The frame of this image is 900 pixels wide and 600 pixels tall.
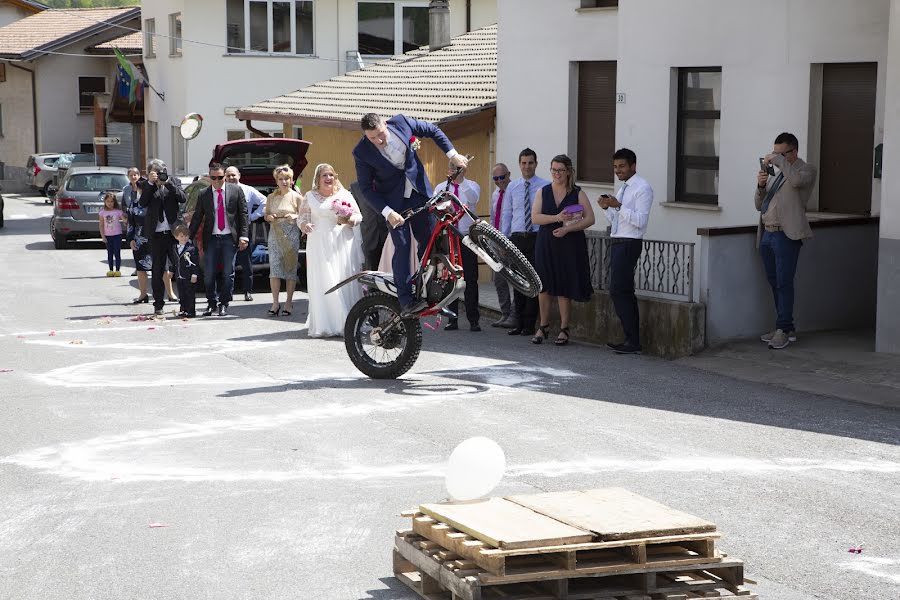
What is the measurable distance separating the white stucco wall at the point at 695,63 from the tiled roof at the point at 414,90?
1.63 meters

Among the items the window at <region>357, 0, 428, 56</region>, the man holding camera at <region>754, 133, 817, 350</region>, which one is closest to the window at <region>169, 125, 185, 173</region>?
the window at <region>357, 0, 428, 56</region>

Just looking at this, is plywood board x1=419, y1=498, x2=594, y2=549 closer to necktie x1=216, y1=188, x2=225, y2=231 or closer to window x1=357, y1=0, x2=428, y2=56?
necktie x1=216, y1=188, x2=225, y2=231

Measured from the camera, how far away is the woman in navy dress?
545 inches

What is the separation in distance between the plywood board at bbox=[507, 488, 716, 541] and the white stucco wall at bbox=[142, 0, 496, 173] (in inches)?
1310

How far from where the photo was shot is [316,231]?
14.7 meters

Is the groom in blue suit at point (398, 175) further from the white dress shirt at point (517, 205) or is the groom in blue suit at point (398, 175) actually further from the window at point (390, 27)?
the window at point (390, 27)

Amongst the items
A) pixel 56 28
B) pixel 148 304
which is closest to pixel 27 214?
pixel 56 28

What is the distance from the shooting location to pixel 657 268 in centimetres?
1405

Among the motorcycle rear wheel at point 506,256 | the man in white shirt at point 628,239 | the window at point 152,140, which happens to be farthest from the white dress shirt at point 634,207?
the window at point 152,140

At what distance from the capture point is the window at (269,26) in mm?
38812

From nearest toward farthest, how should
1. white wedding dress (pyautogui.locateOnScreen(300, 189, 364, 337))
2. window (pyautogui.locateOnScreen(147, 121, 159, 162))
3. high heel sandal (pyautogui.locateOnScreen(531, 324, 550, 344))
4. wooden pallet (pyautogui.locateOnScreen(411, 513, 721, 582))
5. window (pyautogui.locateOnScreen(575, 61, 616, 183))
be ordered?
wooden pallet (pyautogui.locateOnScreen(411, 513, 721, 582))
high heel sandal (pyautogui.locateOnScreen(531, 324, 550, 344))
white wedding dress (pyautogui.locateOnScreen(300, 189, 364, 337))
window (pyautogui.locateOnScreen(575, 61, 616, 183))
window (pyautogui.locateOnScreen(147, 121, 159, 162))

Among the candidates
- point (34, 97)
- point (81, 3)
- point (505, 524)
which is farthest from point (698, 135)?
point (81, 3)

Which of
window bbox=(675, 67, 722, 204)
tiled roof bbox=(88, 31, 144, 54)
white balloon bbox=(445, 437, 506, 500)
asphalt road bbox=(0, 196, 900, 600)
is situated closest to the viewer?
white balloon bbox=(445, 437, 506, 500)

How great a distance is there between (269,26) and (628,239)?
2756 centimetres
